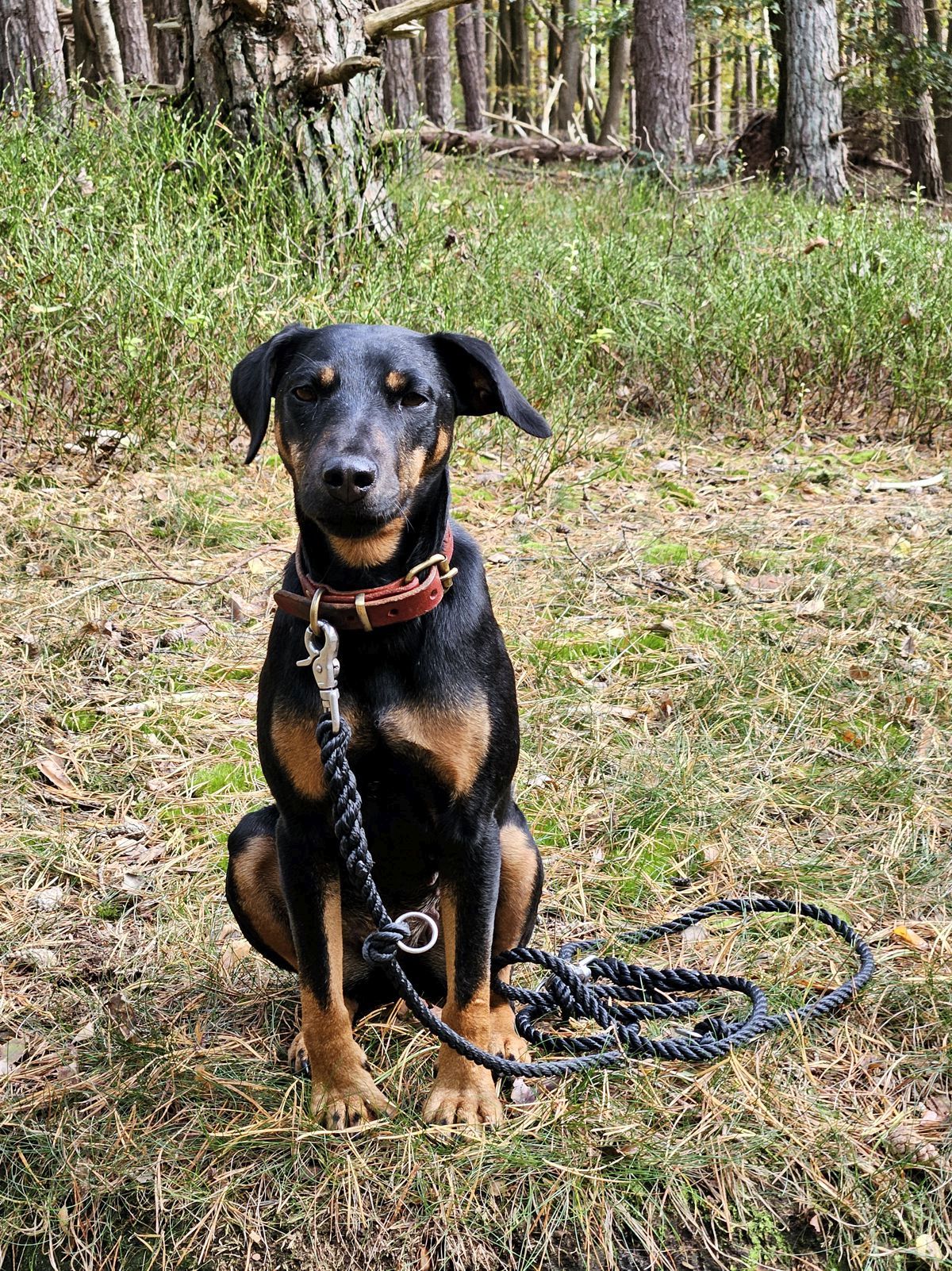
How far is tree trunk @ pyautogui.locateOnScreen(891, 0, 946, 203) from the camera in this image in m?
12.8

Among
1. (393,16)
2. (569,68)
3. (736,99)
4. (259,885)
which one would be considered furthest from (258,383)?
(736,99)

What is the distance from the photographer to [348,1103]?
2.45m

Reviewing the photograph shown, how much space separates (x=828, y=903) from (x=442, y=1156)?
1375mm

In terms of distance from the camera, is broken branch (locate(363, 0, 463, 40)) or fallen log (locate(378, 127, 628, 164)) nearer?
broken branch (locate(363, 0, 463, 40))

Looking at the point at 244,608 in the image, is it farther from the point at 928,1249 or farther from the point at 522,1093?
the point at 928,1249

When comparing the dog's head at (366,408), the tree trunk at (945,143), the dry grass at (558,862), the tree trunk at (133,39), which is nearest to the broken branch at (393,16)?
the dry grass at (558,862)

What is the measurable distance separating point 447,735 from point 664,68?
430 inches

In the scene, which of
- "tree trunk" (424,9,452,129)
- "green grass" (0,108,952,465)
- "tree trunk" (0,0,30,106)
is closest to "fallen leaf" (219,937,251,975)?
"green grass" (0,108,952,465)

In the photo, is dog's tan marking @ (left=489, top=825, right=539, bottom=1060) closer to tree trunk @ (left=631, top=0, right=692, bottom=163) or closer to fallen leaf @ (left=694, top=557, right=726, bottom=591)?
fallen leaf @ (left=694, top=557, right=726, bottom=591)

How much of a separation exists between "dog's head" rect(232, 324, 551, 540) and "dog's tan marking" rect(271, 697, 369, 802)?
38 centimetres

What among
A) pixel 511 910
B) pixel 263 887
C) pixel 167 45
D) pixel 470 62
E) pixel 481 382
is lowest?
pixel 511 910

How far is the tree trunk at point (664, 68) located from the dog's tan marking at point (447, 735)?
10297 millimetres

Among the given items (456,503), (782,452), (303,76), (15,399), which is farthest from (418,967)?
(303,76)

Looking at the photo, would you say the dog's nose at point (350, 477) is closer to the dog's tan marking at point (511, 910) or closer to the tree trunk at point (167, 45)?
→ the dog's tan marking at point (511, 910)
